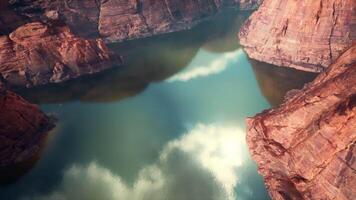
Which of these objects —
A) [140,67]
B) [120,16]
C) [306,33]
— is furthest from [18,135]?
[120,16]

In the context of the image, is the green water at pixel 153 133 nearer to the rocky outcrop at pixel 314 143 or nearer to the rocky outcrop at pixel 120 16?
the rocky outcrop at pixel 314 143

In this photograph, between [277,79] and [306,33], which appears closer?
[277,79]

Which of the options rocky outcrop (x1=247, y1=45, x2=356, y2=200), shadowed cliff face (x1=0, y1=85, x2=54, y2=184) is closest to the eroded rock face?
shadowed cliff face (x1=0, y1=85, x2=54, y2=184)

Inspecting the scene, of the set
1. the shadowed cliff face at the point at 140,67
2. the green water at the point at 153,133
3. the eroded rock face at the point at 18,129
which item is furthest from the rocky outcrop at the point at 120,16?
the eroded rock face at the point at 18,129

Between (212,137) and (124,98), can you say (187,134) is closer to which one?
(212,137)

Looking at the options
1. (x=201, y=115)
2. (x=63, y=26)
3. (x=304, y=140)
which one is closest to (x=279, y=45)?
(x=201, y=115)

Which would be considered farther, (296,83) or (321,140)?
(296,83)

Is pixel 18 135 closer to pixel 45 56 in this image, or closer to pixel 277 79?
pixel 45 56
